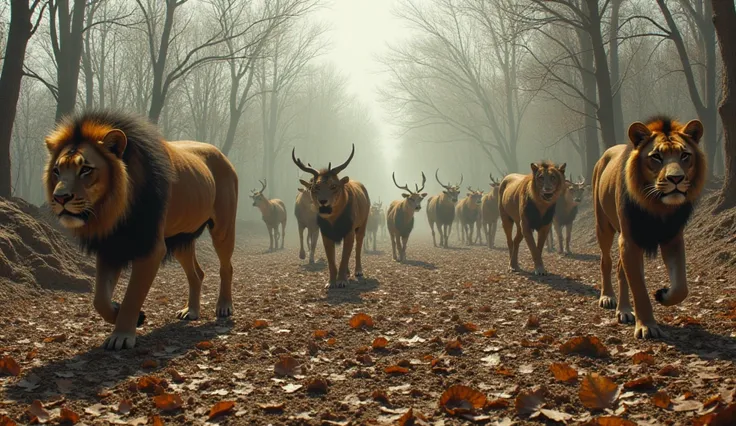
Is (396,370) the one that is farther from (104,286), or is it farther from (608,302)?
(608,302)

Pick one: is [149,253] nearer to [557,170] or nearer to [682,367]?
[682,367]

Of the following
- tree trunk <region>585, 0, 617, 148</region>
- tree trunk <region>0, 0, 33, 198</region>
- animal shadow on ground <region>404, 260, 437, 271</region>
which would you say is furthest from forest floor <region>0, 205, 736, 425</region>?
tree trunk <region>585, 0, 617, 148</region>

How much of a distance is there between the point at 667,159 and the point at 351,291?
5223 mm

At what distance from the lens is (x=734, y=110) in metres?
Answer: 7.98

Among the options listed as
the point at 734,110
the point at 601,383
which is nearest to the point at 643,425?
the point at 601,383

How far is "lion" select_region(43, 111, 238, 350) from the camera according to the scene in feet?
13.1

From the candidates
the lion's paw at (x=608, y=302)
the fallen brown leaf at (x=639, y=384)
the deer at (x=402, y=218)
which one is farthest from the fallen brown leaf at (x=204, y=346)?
the deer at (x=402, y=218)

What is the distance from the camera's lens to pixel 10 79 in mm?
8805

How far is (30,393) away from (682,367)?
414cm

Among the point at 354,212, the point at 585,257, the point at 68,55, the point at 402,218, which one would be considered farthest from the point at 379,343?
the point at 68,55

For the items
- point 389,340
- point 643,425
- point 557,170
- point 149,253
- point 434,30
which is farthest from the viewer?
point 434,30

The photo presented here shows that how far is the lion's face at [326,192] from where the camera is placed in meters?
8.43

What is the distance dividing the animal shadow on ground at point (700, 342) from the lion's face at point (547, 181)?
4.79m

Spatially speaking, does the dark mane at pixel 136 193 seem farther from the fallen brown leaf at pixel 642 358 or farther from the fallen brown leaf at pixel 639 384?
the fallen brown leaf at pixel 642 358
